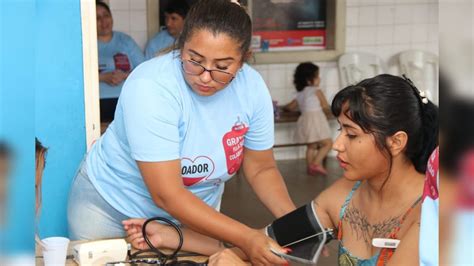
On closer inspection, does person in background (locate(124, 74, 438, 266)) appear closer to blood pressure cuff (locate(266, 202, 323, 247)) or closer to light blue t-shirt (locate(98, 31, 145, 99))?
blood pressure cuff (locate(266, 202, 323, 247))

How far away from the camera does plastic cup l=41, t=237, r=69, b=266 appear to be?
1931mm

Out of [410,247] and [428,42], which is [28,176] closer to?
[410,247]

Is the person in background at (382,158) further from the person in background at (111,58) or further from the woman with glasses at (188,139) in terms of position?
the person in background at (111,58)

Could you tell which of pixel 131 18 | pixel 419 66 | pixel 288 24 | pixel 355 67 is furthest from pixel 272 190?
pixel 419 66

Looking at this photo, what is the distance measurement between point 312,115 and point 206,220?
17.9 ft

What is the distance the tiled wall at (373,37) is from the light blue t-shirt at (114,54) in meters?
1.55

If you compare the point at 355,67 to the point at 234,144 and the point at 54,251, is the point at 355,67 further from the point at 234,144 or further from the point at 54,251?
the point at 54,251

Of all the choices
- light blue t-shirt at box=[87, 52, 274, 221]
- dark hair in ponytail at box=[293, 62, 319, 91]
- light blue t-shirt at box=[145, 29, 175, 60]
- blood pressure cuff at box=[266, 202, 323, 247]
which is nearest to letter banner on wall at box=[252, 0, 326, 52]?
dark hair in ponytail at box=[293, 62, 319, 91]

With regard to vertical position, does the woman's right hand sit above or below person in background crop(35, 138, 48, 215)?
below

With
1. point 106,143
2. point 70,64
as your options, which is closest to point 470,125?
point 106,143

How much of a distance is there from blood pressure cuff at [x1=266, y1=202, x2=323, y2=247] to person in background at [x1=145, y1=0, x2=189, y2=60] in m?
4.13

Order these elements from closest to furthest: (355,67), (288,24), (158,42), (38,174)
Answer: (38,174) < (158,42) < (355,67) < (288,24)

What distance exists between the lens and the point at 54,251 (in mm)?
1944

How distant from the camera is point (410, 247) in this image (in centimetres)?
194
